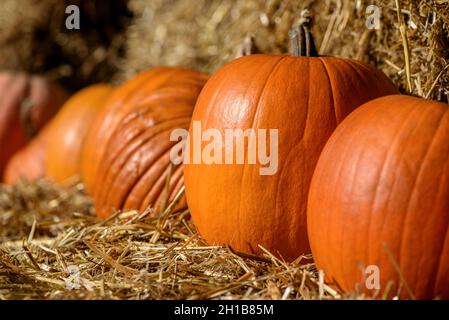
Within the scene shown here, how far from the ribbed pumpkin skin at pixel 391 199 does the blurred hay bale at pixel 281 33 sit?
0.69 meters

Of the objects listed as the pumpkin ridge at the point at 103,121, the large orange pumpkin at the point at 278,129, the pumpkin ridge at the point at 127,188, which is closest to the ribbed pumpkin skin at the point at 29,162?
the pumpkin ridge at the point at 103,121

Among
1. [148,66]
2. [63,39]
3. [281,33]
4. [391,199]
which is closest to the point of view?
[391,199]

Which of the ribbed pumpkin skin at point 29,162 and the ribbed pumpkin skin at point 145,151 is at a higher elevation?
the ribbed pumpkin skin at point 145,151

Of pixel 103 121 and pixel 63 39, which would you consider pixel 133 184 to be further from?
pixel 63 39

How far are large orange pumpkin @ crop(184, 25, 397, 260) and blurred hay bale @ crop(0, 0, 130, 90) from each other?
3.22 m

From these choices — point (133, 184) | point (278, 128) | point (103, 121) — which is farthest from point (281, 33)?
point (278, 128)

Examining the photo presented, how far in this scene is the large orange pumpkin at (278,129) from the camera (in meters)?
2.19

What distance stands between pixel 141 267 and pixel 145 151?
29.4 inches

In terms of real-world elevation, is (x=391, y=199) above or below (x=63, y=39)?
below

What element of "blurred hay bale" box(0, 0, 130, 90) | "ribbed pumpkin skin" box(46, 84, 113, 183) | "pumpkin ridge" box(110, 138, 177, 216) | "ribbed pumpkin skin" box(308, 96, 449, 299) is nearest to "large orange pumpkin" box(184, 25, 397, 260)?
"ribbed pumpkin skin" box(308, 96, 449, 299)

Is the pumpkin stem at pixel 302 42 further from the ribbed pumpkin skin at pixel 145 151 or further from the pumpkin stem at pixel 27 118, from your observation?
the pumpkin stem at pixel 27 118

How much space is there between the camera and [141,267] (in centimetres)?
230

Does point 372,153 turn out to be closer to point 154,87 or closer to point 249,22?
point 154,87
